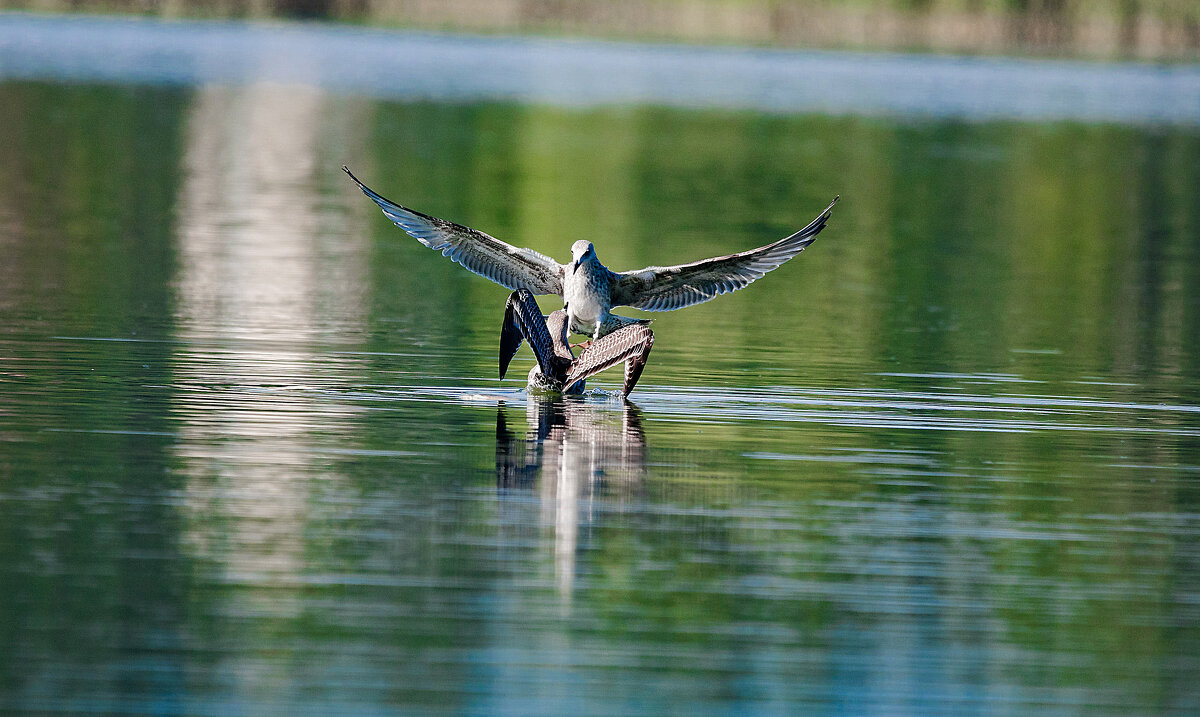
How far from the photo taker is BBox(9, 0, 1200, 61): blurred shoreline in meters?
106

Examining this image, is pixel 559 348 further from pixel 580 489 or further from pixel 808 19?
pixel 808 19

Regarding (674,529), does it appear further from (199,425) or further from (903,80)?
(903,80)

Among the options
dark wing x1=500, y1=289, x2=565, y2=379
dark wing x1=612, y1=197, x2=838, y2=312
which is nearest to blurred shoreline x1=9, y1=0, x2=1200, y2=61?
dark wing x1=612, y1=197, x2=838, y2=312

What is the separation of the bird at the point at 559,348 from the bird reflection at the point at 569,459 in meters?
0.24

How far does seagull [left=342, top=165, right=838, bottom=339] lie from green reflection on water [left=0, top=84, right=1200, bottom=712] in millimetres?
713

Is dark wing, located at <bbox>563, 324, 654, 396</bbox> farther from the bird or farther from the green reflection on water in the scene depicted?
the green reflection on water

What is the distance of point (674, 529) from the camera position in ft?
37.4

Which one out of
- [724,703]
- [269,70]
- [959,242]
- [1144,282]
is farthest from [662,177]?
[269,70]

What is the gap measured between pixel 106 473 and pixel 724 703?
16.2 ft

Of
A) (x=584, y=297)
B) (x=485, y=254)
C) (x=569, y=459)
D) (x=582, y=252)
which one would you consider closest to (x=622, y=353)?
(x=584, y=297)

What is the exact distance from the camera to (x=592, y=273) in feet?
50.2

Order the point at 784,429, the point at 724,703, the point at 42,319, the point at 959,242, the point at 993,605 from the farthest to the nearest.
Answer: the point at 959,242 → the point at 42,319 → the point at 784,429 → the point at 993,605 → the point at 724,703

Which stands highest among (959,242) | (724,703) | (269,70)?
(269,70)

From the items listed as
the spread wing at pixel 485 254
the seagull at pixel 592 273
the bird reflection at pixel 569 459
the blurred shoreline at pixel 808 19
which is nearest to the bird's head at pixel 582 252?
the seagull at pixel 592 273
